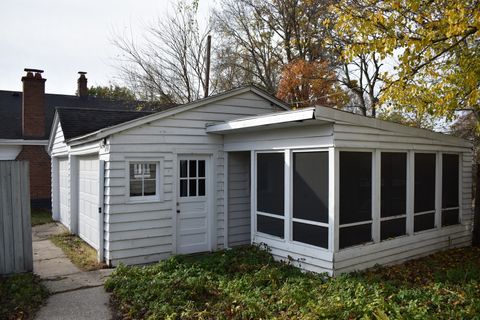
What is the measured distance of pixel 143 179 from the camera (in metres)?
7.96

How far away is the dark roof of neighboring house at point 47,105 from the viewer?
54.8ft

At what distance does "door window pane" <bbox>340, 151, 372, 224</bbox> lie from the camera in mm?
6598

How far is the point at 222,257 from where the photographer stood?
7.48m

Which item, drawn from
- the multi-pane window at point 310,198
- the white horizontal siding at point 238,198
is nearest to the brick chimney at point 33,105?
the white horizontal siding at point 238,198

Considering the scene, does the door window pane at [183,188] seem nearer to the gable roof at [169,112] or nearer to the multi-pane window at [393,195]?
the gable roof at [169,112]

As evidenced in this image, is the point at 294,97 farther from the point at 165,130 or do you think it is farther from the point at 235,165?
the point at 165,130

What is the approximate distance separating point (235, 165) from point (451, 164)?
5398 mm

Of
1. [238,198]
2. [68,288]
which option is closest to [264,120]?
[238,198]

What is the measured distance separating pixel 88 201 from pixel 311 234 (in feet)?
19.8

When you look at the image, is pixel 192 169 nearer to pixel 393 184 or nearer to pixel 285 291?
pixel 285 291

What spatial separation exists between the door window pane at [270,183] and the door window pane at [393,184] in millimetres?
2038

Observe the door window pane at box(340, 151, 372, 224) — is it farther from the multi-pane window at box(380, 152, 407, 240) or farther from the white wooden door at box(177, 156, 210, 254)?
the white wooden door at box(177, 156, 210, 254)

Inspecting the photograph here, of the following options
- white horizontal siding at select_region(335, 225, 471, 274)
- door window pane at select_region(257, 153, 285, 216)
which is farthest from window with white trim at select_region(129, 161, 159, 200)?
white horizontal siding at select_region(335, 225, 471, 274)

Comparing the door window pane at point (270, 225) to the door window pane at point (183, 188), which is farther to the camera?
the door window pane at point (183, 188)
